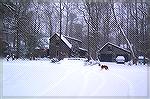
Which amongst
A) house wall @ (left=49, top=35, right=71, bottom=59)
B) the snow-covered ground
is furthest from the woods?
house wall @ (left=49, top=35, right=71, bottom=59)

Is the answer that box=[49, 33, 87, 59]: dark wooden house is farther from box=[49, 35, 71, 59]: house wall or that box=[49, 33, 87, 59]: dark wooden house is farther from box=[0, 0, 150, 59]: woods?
box=[0, 0, 150, 59]: woods

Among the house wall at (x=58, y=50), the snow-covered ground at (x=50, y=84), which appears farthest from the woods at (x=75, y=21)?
the house wall at (x=58, y=50)

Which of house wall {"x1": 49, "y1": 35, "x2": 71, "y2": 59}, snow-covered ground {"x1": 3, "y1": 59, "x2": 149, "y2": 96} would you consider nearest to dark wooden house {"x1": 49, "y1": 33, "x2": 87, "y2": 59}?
house wall {"x1": 49, "y1": 35, "x2": 71, "y2": 59}

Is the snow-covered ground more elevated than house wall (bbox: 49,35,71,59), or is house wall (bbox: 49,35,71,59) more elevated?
house wall (bbox: 49,35,71,59)

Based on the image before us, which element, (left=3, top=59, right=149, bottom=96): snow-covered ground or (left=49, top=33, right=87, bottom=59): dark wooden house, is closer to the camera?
(left=3, top=59, right=149, bottom=96): snow-covered ground

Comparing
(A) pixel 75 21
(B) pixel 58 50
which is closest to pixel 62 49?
(B) pixel 58 50

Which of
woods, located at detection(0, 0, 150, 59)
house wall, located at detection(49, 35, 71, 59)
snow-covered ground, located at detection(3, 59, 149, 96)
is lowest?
snow-covered ground, located at detection(3, 59, 149, 96)

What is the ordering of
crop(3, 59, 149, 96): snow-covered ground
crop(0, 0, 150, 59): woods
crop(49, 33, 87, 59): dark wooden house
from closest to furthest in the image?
1. crop(3, 59, 149, 96): snow-covered ground
2. crop(0, 0, 150, 59): woods
3. crop(49, 33, 87, 59): dark wooden house

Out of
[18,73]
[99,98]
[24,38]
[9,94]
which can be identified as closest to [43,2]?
[24,38]

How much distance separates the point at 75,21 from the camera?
3.33 metres

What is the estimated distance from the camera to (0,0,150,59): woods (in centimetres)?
296

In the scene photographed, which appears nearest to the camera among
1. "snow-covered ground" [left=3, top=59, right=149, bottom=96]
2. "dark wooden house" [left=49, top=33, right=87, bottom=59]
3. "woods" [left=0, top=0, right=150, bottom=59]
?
"snow-covered ground" [left=3, top=59, right=149, bottom=96]

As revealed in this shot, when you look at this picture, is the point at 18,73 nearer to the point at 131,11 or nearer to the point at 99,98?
the point at 99,98

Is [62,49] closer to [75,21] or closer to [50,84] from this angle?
[75,21]
